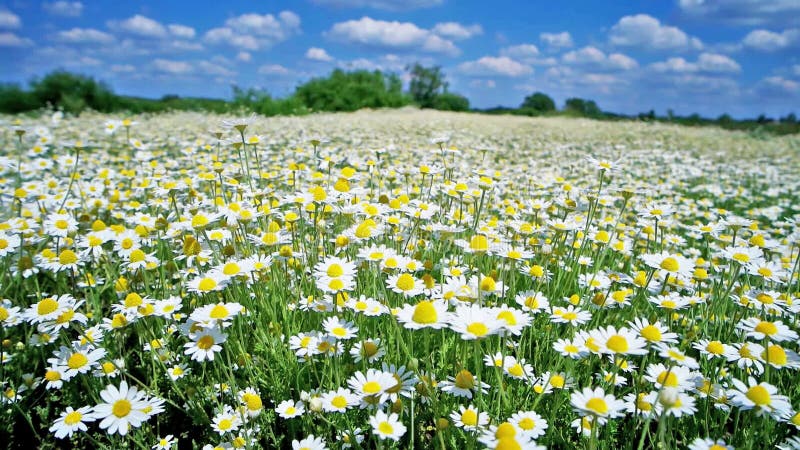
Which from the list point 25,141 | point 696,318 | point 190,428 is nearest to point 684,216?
point 696,318

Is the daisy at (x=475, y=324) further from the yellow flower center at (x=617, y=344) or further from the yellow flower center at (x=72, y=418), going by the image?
the yellow flower center at (x=72, y=418)

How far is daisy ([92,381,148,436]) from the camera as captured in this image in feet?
5.87

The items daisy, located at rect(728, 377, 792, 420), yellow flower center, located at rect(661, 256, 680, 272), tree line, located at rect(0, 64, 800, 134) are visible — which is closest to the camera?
daisy, located at rect(728, 377, 792, 420)

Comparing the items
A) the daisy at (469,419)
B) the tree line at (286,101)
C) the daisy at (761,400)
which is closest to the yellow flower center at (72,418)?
the daisy at (469,419)

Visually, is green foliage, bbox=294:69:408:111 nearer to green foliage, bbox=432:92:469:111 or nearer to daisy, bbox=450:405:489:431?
green foliage, bbox=432:92:469:111

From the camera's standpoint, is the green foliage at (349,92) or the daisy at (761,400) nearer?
the daisy at (761,400)

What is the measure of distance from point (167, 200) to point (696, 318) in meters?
4.08

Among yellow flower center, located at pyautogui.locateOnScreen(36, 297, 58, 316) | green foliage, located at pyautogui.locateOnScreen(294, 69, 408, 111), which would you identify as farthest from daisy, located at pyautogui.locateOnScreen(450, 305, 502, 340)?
green foliage, located at pyautogui.locateOnScreen(294, 69, 408, 111)

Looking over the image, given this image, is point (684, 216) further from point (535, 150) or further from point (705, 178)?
point (535, 150)

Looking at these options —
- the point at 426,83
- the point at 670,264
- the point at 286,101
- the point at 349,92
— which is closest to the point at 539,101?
the point at 426,83

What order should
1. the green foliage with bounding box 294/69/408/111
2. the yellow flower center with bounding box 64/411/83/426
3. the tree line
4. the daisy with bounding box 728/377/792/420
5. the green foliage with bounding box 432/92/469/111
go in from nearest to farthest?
1. the daisy with bounding box 728/377/792/420
2. the yellow flower center with bounding box 64/411/83/426
3. the tree line
4. the green foliage with bounding box 294/69/408/111
5. the green foliage with bounding box 432/92/469/111

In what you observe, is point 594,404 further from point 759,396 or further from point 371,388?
point 371,388

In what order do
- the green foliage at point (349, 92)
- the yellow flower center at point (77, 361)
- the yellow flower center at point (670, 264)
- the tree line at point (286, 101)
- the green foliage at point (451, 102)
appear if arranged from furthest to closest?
the green foliage at point (451, 102) < the green foliage at point (349, 92) < the tree line at point (286, 101) < the yellow flower center at point (670, 264) < the yellow flower center at point (77, 361)

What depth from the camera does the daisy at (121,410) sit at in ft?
5.87
